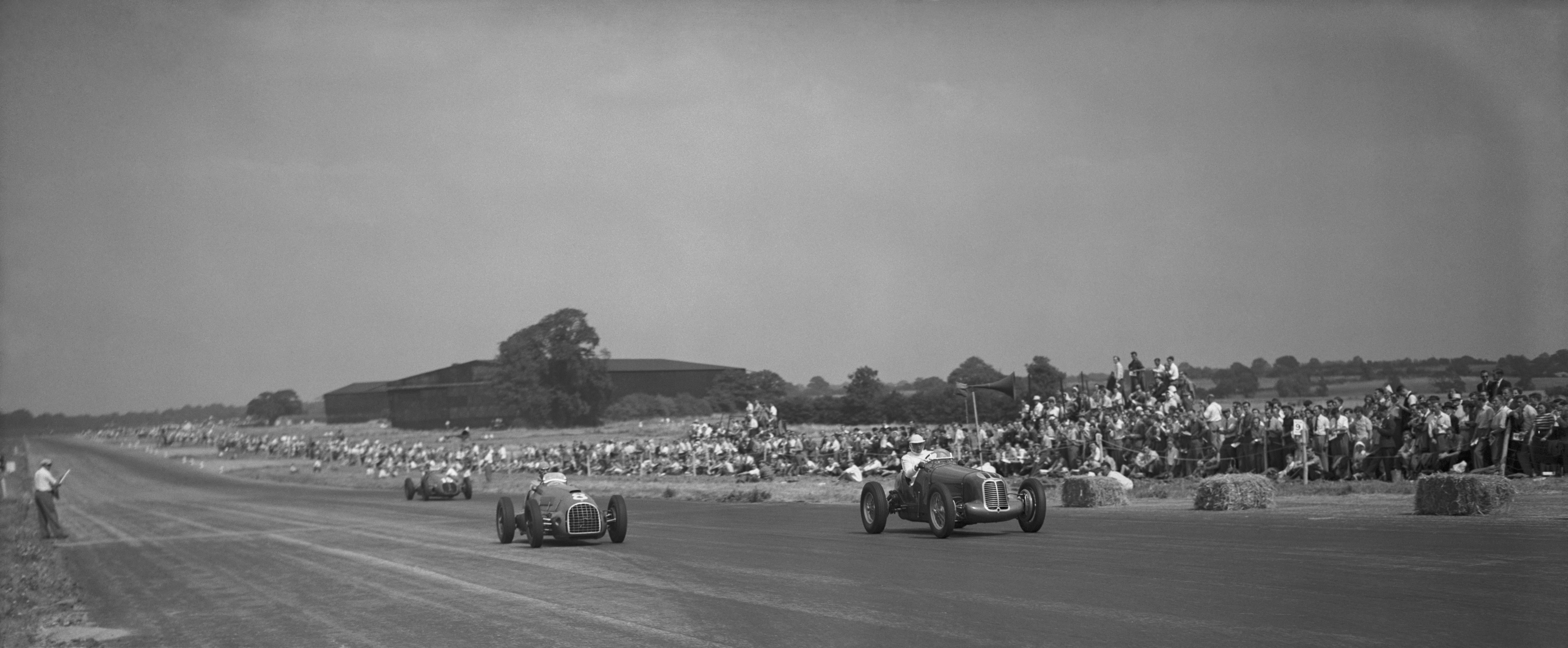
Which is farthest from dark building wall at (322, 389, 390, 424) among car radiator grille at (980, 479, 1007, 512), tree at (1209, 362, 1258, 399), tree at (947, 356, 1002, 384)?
car radiator grille at (980, 479, 1007, 512)

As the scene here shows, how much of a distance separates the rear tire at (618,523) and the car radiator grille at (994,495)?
6.20 meters

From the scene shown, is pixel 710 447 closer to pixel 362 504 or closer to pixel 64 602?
pixel 362 504

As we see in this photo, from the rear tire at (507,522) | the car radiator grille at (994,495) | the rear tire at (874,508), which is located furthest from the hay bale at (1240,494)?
the rear tire at (507,522)

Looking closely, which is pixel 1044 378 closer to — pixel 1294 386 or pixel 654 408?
pixel 1294 386

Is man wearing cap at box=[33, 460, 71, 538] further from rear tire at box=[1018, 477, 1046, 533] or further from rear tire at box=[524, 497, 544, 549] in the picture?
rear tire at box=[1018, 477, 1046, 533]

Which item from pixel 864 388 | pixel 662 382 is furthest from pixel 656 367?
pixel 864 388

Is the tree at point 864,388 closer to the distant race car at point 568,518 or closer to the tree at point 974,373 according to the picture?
the tree at point 974,373

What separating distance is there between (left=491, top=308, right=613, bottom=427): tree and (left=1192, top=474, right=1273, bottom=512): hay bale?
85.7 m

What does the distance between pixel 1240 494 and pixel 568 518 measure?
38.4 ft

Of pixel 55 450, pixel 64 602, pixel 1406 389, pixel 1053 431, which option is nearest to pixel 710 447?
pixel 1053 431

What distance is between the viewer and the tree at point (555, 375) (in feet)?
336

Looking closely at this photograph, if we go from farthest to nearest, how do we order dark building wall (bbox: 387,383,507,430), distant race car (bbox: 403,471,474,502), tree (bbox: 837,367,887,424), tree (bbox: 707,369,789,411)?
1. dark building wall (bbox: 387,383,507,430)
2. tree (bbox: 707,369,789,411)
3. tree (bbox: 837,367,887,424)
4. distant race car (bbox: 403,471,474,502)

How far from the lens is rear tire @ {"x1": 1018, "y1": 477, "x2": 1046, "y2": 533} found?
1809 centimetres

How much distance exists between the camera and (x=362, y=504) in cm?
4003
